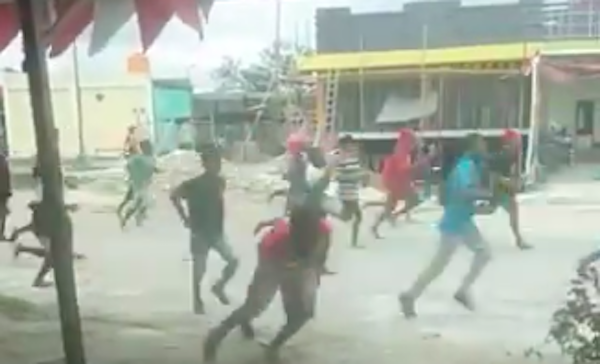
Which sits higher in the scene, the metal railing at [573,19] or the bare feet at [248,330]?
the metal railing at [573,19]

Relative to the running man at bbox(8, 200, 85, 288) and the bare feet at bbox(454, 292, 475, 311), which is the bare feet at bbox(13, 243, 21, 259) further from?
the bare feet at bbox(454, 292, 475, 311)

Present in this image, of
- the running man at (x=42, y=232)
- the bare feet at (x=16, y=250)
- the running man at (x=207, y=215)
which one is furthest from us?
the bare feet at (x=16, y=250)

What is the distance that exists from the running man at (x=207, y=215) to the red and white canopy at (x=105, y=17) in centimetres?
32

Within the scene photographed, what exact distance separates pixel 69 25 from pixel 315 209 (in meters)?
0.74

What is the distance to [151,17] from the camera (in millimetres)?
2410

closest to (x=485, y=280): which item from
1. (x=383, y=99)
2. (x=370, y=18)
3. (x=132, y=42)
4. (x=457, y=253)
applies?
(x=457, y=253)

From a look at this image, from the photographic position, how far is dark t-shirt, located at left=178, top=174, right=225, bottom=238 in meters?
2.45

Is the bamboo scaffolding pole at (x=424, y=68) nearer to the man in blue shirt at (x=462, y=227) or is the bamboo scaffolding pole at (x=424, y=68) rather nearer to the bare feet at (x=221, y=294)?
the man in blue shirt at (x=462, y=227)

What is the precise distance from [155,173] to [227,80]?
0.97 ft

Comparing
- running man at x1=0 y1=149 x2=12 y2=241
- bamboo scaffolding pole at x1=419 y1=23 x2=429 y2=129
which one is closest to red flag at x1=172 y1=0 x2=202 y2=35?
bamboo scaffolding pole at x1=419 y1=23 x2=429 y2=129

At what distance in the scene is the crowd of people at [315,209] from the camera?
2.27 metres

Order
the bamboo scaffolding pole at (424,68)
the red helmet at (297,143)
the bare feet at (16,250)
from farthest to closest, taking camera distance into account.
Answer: the bare feet at (16,250), the red helmet at (297,143), the bamboo scaffolding pole at (424,68)

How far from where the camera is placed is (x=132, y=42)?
2447mm

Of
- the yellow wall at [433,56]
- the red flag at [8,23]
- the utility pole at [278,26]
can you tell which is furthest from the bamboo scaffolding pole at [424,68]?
the red flag at [8,23]
